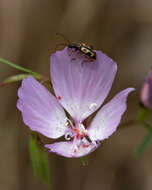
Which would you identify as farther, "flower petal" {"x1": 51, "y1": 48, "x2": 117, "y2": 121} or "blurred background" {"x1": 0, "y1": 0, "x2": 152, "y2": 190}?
"blurred background" {"x1": 0, "y1": 0, "x2": 152, "y2": 190}

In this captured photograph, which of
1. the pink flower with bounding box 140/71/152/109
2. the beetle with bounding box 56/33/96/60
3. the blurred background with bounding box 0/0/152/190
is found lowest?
the blurred background with bounding box 0/0/152/190

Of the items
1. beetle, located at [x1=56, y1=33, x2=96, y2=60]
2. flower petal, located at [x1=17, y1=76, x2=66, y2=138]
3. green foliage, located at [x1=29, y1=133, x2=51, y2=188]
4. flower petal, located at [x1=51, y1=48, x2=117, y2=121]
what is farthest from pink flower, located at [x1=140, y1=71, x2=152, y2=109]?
green foliage, located at [x1=29, y1=133, x2=51, y2=188]

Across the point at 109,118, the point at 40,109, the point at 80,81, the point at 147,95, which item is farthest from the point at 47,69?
the point at 109,118

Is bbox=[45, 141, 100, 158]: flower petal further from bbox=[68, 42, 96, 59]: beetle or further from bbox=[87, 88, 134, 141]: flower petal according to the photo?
bbox=[68, 42, 96, 59]: beetle

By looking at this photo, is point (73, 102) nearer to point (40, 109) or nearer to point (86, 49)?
point (40, 109)

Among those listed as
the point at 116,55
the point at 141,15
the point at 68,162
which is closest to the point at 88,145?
the point at 68,162

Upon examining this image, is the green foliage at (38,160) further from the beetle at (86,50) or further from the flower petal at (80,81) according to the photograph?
the beetle at (86,50)
